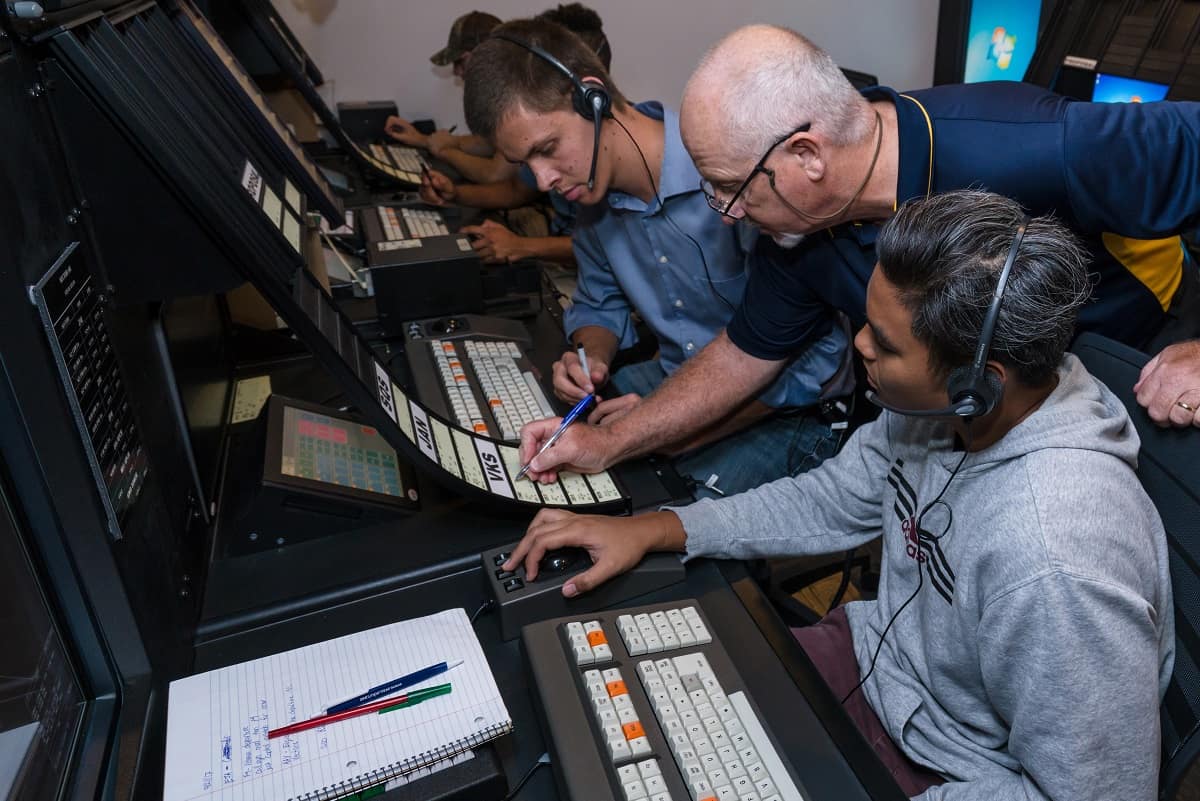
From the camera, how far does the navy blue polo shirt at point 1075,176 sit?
1112mm

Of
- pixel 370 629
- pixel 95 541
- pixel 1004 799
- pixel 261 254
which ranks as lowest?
pixel 1004 799

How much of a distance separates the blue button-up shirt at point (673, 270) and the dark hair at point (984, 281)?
25.9 inches

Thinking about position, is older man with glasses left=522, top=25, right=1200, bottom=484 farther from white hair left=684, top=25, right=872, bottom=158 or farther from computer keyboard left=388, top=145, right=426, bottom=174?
computer keyboard left=388, top=145, right=426, bottom=174

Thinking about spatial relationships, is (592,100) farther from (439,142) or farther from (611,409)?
(439,142)

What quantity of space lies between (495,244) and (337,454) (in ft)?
3.26

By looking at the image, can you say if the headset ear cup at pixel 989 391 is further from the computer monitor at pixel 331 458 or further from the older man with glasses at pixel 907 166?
the computer monitor at pixel 331 458

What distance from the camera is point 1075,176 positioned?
1118 millimetres

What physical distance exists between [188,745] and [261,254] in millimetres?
523

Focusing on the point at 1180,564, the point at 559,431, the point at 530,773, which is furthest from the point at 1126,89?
the point at 530,773

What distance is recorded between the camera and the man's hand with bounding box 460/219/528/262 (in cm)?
195

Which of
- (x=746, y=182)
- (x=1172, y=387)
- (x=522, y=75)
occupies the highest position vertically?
(x=522, y=75)

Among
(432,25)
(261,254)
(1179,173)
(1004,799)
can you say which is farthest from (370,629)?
(432,25)

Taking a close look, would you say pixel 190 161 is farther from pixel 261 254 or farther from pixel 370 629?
pixel 370 629

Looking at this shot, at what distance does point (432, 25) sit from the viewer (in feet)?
10.4
